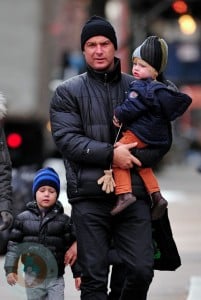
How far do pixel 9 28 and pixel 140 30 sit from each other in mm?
12470

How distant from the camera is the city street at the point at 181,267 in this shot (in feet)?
32.5

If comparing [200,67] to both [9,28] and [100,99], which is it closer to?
[9,28]

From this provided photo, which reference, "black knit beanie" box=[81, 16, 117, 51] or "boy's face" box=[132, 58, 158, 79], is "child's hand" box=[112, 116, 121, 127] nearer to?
"boy's face" box=[132, 58, 158, 79]

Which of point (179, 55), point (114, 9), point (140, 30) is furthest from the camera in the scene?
point (114, 9)

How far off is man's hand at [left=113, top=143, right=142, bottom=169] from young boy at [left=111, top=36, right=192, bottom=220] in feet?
0.19

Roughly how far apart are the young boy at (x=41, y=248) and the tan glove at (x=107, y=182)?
79 cm

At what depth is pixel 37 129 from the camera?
19562 mm

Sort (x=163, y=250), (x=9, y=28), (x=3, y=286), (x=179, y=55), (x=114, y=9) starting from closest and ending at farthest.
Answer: (x=163, y=250) → (x=3, y=286) → (x=9, y=28) → (x=179, y=55) → (x=114, y=9)

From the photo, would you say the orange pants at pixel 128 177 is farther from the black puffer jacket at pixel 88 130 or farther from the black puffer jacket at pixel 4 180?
the black puffer jacket at pixel 4 180

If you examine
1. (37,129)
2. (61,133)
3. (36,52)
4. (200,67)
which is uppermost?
(61,133)

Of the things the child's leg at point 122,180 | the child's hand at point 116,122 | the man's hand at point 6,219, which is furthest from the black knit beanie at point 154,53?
the man's hand at point 6,219

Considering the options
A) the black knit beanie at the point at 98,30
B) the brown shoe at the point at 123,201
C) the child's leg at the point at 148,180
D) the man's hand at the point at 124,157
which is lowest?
the brown shoe at the point at 123,201

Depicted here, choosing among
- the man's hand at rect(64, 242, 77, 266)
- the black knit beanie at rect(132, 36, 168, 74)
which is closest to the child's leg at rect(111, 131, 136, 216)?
the black knit beanie at rect(132, 36, 168, 74)

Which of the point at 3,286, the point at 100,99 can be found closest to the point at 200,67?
the point at 3,286
